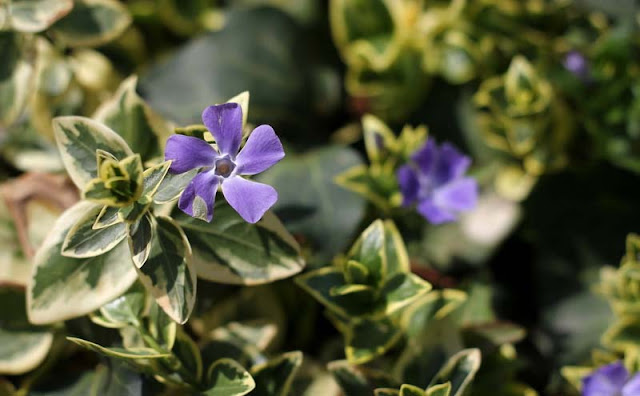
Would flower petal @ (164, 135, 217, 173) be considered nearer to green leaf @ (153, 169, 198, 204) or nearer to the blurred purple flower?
green leaf @ (153, 169, 198, 204)

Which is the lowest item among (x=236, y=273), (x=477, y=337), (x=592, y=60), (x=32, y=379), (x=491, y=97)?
(x=32, y=379)

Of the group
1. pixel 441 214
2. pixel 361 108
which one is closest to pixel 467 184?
pixel 441 214

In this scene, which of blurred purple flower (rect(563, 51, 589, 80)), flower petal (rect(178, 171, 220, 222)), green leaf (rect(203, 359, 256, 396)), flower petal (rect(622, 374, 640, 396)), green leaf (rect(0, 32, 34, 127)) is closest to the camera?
flower petal (rect(178, 171, 220, 222))

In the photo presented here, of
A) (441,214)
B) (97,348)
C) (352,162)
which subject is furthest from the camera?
(352,162)

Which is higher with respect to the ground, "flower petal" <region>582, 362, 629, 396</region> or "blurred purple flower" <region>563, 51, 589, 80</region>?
"blurred purple flower" <region>563, 51, 589, 80</region>

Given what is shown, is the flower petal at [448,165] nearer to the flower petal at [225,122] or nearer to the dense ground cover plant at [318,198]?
the dense ground cover plant at [318,198]

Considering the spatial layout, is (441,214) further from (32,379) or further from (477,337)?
(32,379)

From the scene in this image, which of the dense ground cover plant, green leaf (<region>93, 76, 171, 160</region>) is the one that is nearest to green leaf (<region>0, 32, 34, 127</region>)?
the dense ground cover plant
